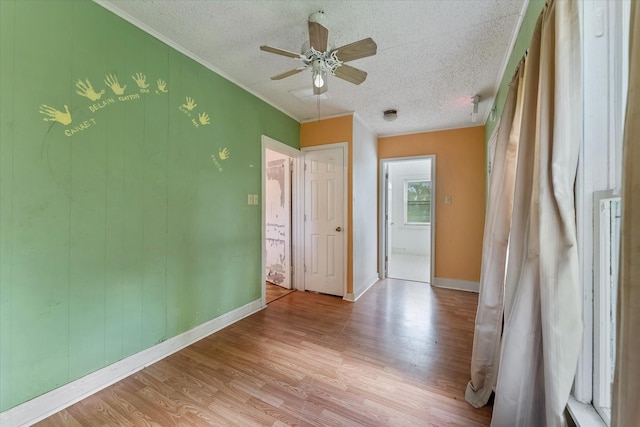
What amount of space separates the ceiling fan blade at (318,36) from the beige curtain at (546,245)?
1.11m

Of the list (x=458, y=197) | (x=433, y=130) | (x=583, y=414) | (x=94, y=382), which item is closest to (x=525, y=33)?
(x=583, y=414)

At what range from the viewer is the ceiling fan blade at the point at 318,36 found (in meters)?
1.48

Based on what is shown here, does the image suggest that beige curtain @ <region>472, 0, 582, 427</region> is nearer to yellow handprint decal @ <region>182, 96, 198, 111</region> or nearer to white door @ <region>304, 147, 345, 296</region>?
white door @ <region>304, 147, 345, 296</region>

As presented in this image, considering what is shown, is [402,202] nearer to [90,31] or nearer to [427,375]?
[427,375]

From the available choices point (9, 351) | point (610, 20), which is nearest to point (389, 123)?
point (610, 20)

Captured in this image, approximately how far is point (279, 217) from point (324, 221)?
0.77 meters

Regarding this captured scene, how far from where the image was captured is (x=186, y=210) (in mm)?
2186

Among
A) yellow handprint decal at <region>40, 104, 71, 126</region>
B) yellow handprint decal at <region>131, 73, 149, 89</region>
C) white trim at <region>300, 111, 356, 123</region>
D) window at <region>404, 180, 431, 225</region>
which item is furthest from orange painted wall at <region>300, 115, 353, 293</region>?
window at <region>404, 180, 431, 225</region>

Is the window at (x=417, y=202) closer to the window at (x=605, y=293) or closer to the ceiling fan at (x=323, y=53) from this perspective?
the ceiling fan at (x=323, y=53)

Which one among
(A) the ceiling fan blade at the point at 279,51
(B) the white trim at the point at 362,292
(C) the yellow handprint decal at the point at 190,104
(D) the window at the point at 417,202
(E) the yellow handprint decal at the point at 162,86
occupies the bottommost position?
(B) the white trim at the point at 362,292

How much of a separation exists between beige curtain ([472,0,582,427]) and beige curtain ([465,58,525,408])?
306mm

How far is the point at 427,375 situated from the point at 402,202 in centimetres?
541

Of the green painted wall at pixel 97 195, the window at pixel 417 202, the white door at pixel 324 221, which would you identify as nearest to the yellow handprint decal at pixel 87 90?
the green painted wall at pixel 97 195

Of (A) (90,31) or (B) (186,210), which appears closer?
(A) (90,31)
